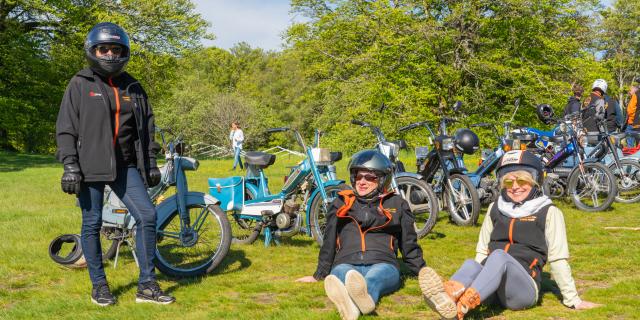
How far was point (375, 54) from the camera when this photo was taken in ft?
70.9

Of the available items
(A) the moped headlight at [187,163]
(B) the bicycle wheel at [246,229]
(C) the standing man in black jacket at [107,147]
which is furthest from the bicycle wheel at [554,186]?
(C) the standing man in black jacket at [107,147]

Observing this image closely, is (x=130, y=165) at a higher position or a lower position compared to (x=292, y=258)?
higher

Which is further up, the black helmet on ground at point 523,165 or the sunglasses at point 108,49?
the sunglasses at point 108,49

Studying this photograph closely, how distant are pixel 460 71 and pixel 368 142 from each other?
19.1 ft

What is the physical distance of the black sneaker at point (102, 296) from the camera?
14.8 feet

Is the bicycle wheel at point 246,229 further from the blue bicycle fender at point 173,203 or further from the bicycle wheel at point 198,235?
the blue bicycle fender at point 173,203

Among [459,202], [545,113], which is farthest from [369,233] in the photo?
[545,113]

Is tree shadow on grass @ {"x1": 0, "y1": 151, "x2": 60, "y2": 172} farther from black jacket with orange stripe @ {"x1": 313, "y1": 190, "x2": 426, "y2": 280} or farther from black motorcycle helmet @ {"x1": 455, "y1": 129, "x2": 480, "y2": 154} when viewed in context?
black jacket with orange stripe @ {"x1": 313, "y1": 190, "x2": 426, "y2": 280}

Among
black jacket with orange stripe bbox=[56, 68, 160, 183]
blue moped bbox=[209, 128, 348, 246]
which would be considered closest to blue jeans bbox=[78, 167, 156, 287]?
black jacket with orange stripe bbox=[56, 68, 160, 183]

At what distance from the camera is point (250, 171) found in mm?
6766

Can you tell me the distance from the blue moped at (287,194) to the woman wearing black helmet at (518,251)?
81.9 inches

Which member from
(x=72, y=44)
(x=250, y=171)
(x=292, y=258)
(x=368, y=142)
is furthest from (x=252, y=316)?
(x=72, y=44)

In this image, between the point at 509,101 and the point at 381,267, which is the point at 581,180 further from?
the point at 509,101

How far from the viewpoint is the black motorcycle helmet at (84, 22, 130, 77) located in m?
4.36
